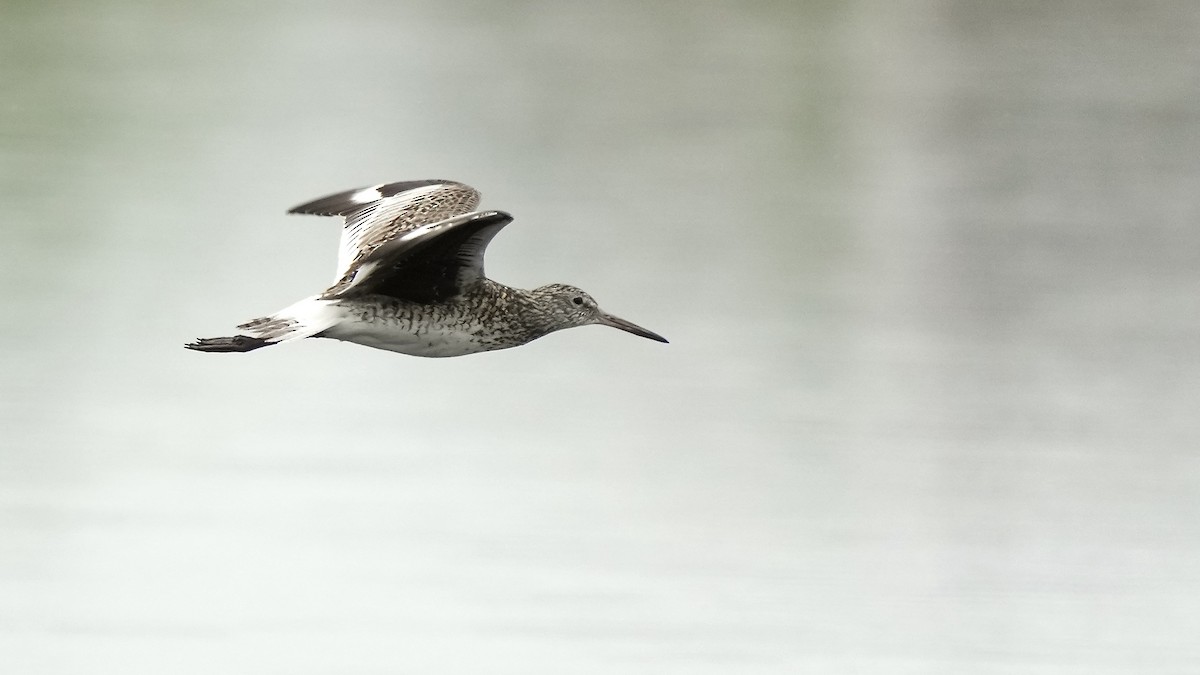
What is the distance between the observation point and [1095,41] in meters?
15.1

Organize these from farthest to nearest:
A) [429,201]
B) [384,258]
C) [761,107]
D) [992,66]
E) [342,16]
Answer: [342,16], [992,66], [761,107], [429,201], [384,258]

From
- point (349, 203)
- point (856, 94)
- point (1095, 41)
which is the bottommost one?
point (349, 203)

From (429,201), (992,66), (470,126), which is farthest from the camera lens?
(992,66)

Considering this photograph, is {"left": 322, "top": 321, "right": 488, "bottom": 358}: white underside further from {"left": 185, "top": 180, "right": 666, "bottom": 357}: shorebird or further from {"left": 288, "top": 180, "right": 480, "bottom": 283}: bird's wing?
{"left": 288, "top": 180, "right": 480, "bottom": 283}: bird's wing

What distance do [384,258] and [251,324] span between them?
483 mm

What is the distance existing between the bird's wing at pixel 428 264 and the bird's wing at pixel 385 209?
24.2 inches

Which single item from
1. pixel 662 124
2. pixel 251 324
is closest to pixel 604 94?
pixel 662 124

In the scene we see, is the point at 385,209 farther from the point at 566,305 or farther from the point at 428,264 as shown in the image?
the point at 428,264

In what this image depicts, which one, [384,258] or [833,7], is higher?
[833,7]

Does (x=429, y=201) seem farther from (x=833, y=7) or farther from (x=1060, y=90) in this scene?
(x=833, y=7)

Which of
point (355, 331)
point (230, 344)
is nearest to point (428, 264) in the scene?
point (355, 331)

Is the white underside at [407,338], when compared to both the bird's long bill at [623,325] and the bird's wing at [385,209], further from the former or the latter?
the bird's long bill at [623,325]

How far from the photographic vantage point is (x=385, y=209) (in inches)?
261

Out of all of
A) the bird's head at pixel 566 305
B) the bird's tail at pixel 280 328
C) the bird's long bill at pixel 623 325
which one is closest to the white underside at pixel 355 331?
the bird's tail at pixel 280 328
